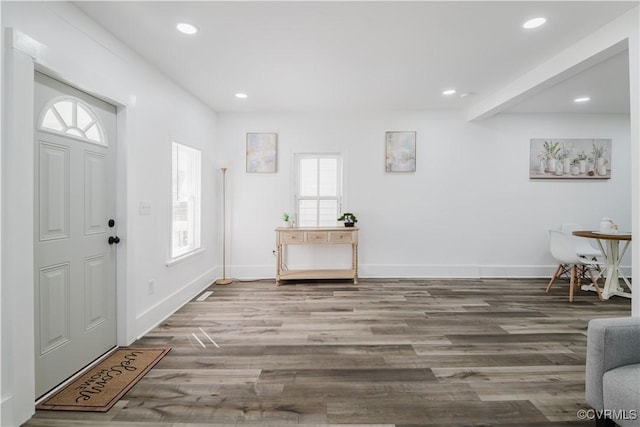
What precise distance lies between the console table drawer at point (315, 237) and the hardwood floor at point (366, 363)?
34.8 inches

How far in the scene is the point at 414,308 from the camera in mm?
3584

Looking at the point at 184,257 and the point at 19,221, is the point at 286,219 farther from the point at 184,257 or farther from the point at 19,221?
the point at 19,221

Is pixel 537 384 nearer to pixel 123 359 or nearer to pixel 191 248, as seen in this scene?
pixel 123 359

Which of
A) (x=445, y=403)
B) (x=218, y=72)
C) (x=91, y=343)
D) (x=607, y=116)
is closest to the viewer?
(x=445, y=403)

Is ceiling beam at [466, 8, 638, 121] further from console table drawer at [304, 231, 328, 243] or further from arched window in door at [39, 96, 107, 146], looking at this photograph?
arched window in door at [39, 96, 107, 146]

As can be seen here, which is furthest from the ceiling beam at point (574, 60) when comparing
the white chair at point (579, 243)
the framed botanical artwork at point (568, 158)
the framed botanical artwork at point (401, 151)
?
the white chair at point (579, 243)

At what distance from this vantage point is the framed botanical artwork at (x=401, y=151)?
4.90 meters

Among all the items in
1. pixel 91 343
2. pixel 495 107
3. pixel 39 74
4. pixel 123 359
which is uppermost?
pixel 495 107

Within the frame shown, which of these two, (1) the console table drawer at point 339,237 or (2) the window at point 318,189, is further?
(2) the window at point 318,189

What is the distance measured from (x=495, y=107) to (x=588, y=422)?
3572 mm

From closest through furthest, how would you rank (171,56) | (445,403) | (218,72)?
(445,403)
(171,56)
(218,72)

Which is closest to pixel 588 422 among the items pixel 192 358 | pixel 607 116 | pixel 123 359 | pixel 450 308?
pixel 450 308

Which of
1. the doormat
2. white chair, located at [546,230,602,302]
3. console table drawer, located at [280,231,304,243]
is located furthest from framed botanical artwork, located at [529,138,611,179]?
the doormat

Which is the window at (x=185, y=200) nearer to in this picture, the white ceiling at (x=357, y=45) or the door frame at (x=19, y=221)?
the white ceiling at (x=357, y=45)
